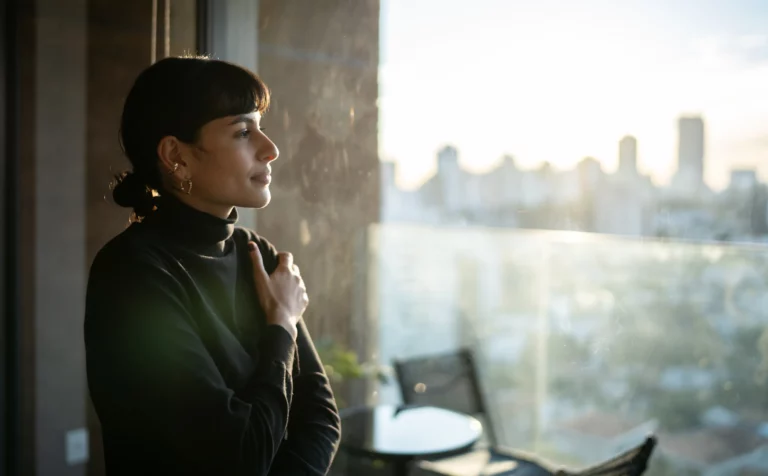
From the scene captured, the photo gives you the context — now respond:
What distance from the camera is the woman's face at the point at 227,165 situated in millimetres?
1057

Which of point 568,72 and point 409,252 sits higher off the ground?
point 568,72

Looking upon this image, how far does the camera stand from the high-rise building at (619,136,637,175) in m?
2.25

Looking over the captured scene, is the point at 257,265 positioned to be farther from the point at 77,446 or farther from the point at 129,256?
the point at 77,446

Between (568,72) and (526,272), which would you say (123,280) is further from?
(526,272)

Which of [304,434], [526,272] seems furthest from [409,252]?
[304,434]

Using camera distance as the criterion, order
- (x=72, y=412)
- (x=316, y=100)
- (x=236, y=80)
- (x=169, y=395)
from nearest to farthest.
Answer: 1. (x=169, y=395)
2. (x=236, y=80)
3. (x=316, y=100)
4. (x=72, y=412)

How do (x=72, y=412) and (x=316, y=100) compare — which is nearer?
(x=316, y=100)

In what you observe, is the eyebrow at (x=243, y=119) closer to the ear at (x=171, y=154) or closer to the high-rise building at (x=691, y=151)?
the ear at (x=171, y=154)

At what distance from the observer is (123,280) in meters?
0.95

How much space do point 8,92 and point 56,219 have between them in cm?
48

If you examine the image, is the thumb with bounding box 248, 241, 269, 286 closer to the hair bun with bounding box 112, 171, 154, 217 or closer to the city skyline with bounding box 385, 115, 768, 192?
the hair bun with bounding box 112, 171, 154, 217

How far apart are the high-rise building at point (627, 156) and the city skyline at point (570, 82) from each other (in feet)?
0.06

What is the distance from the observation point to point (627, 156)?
2271 mm

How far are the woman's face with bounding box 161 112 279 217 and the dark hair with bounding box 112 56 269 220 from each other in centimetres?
2
